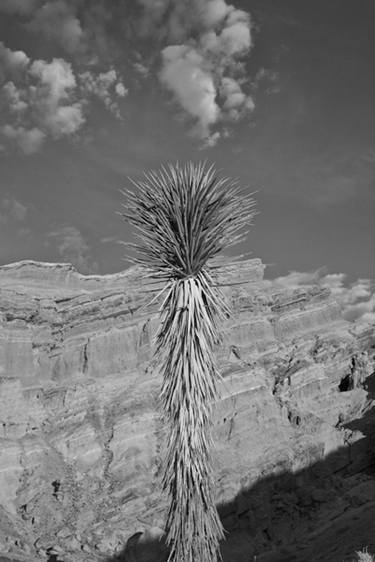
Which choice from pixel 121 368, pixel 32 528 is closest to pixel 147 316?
pixel 121 368

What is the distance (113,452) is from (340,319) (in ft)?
166

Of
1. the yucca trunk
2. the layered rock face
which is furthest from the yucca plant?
the layered rock face

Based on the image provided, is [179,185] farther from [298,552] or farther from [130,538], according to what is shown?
[130,538]

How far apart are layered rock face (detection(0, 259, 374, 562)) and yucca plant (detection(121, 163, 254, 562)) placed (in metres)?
31.1

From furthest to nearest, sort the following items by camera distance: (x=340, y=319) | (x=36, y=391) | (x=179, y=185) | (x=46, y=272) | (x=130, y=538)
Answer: (x=340, y=319), (x=46, y=272), (x=36, y=391), (x=130, y=538), (x=179, y=185)

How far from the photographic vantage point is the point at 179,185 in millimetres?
16359

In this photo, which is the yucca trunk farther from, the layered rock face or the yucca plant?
the layered rock face

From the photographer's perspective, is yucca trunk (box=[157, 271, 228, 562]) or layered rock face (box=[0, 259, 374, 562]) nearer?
yucca trunk (box=[157, 271, 228, 562])

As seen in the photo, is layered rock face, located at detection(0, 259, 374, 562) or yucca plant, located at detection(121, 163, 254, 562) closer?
yucca plant, located at detection(121, 163, 254, 562)

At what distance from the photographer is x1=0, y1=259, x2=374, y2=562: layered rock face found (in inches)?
2004

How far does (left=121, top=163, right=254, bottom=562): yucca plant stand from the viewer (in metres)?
14.8

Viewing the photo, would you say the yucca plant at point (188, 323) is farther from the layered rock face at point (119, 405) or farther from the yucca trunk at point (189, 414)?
the layered rock face at point (119, 405)

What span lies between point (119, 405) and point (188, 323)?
50.2 meters

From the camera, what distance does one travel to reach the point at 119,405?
205ft
